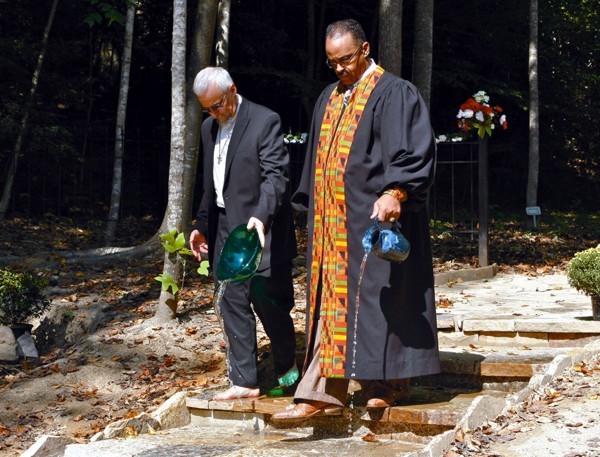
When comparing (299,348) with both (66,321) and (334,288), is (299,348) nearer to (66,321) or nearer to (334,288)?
(334,288)

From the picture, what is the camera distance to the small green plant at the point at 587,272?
865cm

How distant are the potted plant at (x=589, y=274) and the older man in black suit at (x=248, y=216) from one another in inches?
132

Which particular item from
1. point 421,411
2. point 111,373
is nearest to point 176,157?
point 111,373

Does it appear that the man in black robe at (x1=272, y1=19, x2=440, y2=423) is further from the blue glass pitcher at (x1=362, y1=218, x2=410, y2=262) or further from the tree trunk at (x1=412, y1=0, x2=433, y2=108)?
the tree trunk at (x1=412, y1=0, x2=433, y2=108)

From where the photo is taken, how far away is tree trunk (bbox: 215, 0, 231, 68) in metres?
15.5

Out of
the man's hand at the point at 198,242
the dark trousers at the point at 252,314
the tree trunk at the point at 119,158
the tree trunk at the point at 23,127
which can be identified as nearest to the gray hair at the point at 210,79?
the dark trousers at the point at 252,314

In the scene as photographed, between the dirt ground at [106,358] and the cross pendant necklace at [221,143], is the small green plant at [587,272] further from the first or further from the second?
the cross pendant necklace at [221,143]

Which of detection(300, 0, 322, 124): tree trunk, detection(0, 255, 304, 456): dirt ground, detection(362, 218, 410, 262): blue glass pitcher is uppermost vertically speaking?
detection(300, 0, 322, 124): tree trunk

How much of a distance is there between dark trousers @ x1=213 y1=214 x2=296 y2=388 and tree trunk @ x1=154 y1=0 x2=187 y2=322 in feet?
10.9

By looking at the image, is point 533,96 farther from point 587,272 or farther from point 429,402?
point 429,402

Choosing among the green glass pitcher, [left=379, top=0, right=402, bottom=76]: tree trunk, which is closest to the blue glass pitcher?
the green glass pitcher

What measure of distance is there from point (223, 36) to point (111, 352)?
25.2ft

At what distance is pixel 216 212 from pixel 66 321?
4.60m

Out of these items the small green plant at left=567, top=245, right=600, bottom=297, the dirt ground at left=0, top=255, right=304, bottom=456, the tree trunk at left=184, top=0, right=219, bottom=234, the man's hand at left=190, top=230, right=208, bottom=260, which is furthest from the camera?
the tree trunk at left=184, top=0, right=219, bottom=234
